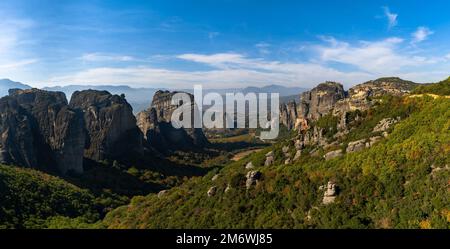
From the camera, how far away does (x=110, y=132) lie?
564 feet

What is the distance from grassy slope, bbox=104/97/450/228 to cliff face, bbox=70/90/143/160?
102 metres

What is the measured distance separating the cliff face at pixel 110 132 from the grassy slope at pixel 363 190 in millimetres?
102174

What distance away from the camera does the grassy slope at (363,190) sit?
40344mm

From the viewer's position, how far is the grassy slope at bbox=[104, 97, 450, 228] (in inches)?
1588

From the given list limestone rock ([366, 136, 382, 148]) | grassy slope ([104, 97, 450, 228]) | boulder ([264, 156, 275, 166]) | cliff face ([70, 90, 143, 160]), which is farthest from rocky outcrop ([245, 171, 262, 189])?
cliff face ([70, 90, 143, 160])

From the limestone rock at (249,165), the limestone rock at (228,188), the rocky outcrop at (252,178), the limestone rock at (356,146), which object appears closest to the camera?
the limestone rock at (356,146)

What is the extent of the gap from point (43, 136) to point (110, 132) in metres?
27.8

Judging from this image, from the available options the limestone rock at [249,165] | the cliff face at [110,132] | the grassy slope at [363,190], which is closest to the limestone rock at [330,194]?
the grassy slope at [363,190]

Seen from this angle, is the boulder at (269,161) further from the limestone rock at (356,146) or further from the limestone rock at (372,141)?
the limestone rock at (372,141)

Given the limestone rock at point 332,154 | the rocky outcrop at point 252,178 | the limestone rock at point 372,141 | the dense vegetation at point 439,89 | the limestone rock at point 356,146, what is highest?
the dense vegetation at point 439,89

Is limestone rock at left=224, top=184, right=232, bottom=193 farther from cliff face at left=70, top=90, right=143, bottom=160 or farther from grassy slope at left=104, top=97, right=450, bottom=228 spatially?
cliff face at left=70, top=90, right=143, bottom=160
